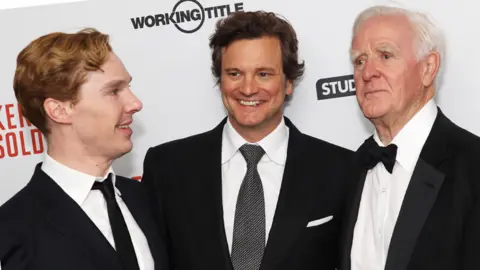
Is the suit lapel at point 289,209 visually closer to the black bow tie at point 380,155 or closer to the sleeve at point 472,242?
the black bow tie at point 380,155

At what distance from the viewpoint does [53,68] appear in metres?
2.38

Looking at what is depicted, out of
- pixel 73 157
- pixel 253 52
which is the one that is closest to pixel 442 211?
pixel 253 52

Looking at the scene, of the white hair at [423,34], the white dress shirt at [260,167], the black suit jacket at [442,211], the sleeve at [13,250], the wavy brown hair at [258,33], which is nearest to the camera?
the sleeve at [13,250]

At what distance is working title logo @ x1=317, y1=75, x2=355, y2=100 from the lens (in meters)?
3.39

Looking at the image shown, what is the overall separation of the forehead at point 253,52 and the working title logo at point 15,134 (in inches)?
42.5

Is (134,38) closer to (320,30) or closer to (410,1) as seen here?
(320,30)

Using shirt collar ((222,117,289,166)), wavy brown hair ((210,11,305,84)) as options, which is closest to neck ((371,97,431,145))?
shirt collar ((222,117,289,166))

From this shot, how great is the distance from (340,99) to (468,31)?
64 cm

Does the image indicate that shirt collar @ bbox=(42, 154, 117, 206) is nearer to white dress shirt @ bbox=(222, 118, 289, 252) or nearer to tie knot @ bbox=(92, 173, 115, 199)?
tie knot @ bbox=(92, 173, 115, 199)

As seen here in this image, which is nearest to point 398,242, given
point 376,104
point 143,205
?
point 376,104

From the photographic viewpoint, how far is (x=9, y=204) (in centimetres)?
238

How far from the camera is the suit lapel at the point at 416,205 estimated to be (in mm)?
2391

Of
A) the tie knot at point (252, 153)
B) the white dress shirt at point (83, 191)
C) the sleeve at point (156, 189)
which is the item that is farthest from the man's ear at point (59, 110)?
the tie knot at point (252, 153)

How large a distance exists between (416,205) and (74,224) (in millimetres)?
1097
